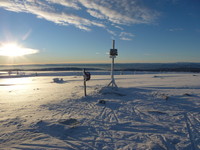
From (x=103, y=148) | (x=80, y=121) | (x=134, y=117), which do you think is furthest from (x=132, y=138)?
(x=80, y=121)

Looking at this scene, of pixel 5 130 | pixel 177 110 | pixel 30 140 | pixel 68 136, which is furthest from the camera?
pixel 177 110

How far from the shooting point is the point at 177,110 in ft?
22.2

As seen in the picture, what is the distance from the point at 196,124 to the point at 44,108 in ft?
22.9

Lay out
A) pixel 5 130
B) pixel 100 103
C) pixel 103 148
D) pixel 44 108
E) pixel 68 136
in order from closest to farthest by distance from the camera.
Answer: pixel 103 148
pixel 68 136
pixel 5 130
pixel 44 108
pixel 100 103

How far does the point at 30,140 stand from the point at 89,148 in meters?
1.86

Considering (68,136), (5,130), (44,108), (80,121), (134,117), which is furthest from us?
(44,108)

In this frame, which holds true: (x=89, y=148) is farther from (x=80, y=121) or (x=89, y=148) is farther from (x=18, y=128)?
(x=18, y=128)

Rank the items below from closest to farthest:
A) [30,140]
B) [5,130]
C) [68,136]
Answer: [30,140], [68,136], [5,130]

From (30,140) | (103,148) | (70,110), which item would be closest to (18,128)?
(30,140)

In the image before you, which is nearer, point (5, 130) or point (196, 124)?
point (5, 130)

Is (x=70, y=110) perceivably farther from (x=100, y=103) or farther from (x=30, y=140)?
(x=30, y=140)

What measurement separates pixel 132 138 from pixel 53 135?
100 inches

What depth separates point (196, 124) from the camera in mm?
5207

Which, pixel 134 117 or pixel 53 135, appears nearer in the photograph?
pixel 53 135
